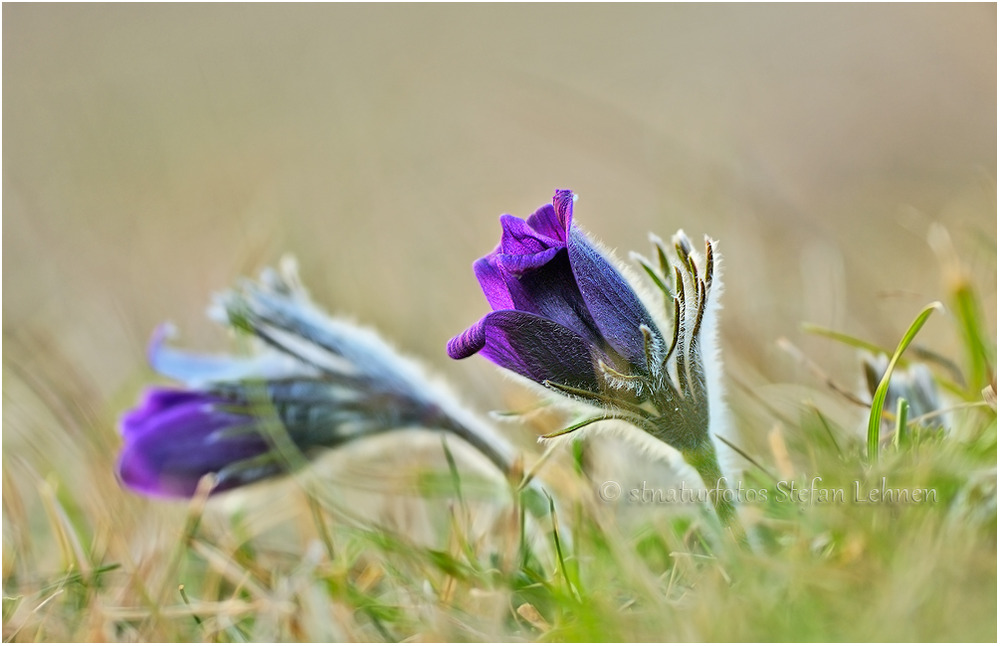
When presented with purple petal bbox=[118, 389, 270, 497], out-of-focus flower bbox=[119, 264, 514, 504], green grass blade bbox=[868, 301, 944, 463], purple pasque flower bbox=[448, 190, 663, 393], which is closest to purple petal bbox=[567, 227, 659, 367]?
purple pasque flower bbox=[448, 190, 663, 393]

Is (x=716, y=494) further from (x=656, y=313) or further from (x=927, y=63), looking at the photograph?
(x=927, y=63)

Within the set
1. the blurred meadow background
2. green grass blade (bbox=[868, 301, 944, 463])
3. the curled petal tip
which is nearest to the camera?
the curled petal tip

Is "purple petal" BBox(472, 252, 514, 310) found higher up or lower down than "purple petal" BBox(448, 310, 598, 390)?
higher up

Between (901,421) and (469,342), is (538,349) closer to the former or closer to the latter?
(469,342)

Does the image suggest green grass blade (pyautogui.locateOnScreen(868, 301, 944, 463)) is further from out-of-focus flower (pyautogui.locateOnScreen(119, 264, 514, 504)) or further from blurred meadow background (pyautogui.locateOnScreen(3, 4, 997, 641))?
out-of-focus flower (pyautogui.locateOnScreen(119, 264, 514, 504))

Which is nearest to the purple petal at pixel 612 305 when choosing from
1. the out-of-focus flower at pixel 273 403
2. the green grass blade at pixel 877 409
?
the green grass blade at pixel 877 409

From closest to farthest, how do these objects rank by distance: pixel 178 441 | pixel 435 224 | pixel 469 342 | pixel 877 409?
Result: pixel 469 342 < pixel 877 409 < pixel 178 441 < pixel 435 224

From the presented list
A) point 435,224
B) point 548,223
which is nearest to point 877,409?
point 548,223

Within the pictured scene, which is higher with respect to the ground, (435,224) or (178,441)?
(435,224)

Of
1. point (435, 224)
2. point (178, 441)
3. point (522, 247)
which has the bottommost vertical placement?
point (178, 441)
